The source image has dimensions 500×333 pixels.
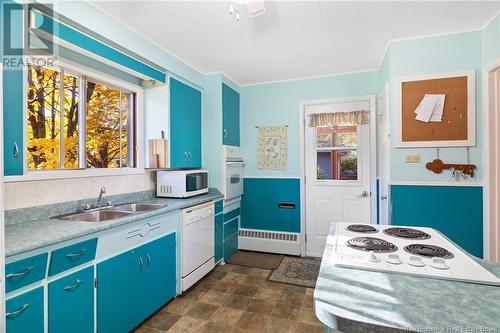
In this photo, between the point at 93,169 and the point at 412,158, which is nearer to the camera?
the point at 93,169

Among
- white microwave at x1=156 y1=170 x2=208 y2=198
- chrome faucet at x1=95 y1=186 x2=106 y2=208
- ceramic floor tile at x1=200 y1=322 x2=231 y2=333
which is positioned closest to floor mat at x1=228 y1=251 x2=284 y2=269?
white microwave at x1=156 y1=170 x2=208 y2=198

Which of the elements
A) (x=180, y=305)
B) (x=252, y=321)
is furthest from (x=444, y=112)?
(x=180, y=305)

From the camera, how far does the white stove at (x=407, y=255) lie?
3.30 feet

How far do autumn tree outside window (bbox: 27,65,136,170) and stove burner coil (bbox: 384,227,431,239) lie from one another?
2.47 m

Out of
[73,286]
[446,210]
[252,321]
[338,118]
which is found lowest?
[252,321]

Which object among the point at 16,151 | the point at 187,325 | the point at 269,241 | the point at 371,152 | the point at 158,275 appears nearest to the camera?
the point at 16,151

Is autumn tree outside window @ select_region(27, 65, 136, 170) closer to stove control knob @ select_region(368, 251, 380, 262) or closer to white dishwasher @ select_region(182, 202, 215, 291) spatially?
white dishwasher @ select_region(182, 202, 215, 291)

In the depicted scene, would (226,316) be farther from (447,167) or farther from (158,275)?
(447,167)

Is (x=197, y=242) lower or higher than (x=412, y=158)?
lower

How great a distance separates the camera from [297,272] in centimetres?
320

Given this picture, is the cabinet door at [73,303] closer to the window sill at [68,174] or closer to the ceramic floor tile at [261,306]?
the window sill at [68,174]

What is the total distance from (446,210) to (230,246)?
253 centimetres

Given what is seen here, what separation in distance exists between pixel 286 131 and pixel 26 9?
2983 mm

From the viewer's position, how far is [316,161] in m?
3.75
